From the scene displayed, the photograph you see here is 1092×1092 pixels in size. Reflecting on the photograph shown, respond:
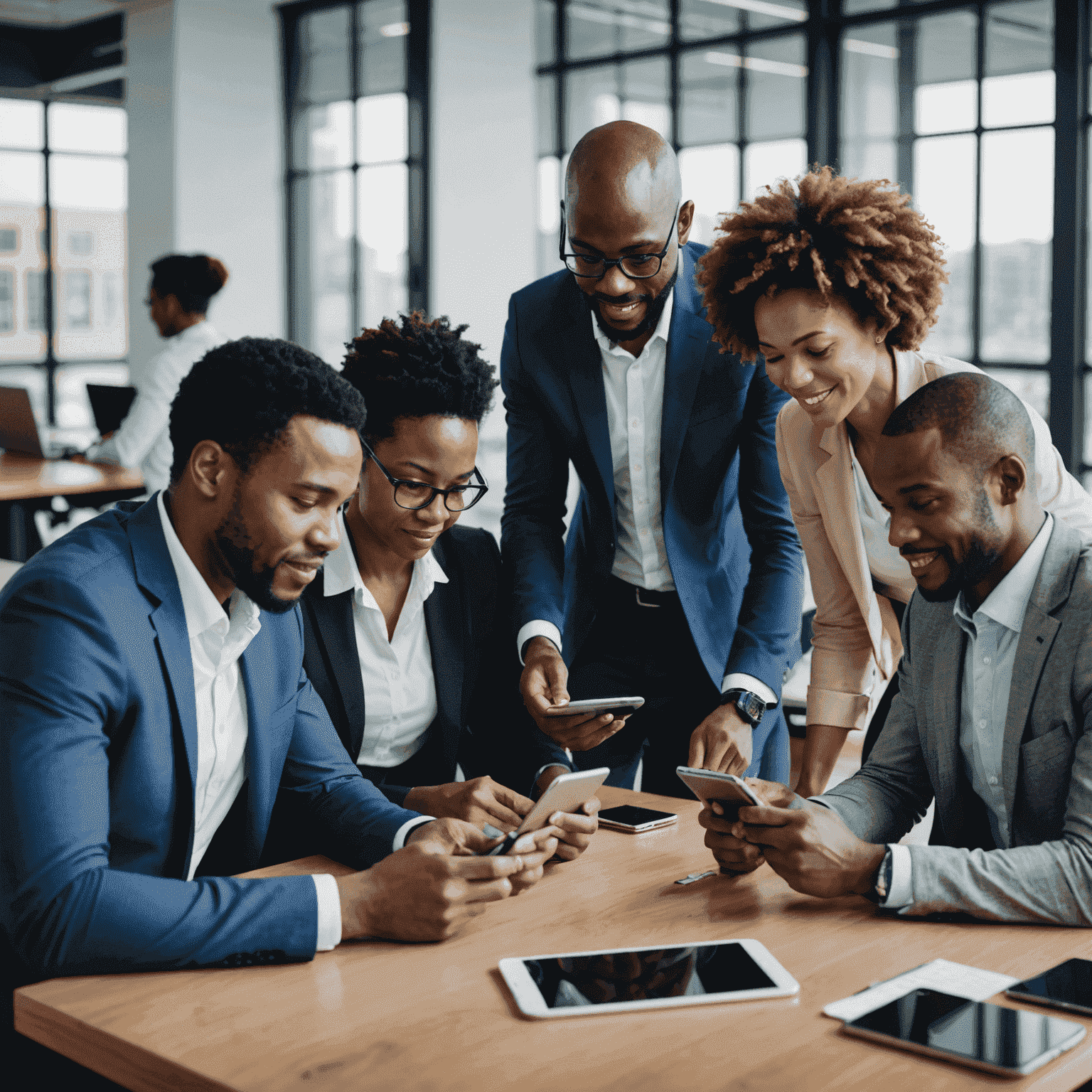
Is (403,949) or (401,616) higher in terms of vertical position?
(401,616)

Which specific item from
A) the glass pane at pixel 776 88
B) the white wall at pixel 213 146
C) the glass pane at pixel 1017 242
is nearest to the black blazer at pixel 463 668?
the glass pane at pixel 1017 242

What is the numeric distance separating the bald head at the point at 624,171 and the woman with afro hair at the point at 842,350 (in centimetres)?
14

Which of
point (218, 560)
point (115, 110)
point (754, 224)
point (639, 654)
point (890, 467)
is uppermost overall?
point (115, 110)

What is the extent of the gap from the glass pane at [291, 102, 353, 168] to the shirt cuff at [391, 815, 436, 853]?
7.32m

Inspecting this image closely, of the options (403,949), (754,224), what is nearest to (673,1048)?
(403,949)

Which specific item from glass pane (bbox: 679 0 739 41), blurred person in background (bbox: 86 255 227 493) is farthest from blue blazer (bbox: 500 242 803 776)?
glass pane (bbox: 679 0 739 41)

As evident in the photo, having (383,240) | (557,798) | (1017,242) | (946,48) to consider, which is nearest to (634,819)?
(557,798)

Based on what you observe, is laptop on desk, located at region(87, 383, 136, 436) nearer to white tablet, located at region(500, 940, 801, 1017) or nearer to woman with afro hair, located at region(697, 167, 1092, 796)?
woman with afro hair, located at region(697, 167, 1092, 796)

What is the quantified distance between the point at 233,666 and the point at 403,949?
52 centimetres

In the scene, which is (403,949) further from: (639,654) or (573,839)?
(639,654)

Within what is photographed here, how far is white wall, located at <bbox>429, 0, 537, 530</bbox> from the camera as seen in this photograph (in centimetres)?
764

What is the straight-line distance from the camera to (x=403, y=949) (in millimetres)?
1576

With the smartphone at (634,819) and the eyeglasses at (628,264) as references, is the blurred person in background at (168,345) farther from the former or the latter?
the smartphone at (634,819)

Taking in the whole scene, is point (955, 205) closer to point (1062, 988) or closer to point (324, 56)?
point (1062, 988)
